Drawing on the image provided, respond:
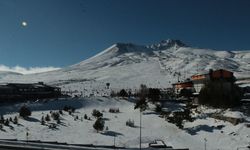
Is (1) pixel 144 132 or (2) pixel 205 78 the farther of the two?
Answer: (2) pixel 205 78

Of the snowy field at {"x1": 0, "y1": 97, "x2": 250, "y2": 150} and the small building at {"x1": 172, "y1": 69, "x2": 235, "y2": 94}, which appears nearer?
the snowy field at {"x1": 0, "y1": 97, "x2": 250, "y2": 150}

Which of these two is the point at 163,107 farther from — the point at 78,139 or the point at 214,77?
the point at 78,139

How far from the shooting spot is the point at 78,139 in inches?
1746

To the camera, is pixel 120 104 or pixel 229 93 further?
pixel 120 104

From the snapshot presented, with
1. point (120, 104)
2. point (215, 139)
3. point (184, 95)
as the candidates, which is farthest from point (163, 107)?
point (215, 139)

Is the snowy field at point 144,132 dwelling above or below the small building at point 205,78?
below

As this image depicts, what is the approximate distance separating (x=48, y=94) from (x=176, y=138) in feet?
233

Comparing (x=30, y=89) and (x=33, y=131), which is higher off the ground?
(x=30, y=89)

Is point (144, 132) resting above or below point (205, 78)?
below

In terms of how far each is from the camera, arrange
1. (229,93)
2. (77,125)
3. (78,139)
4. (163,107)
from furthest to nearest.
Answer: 1. (163,107)
2. (229,93)
3. (77,125)
4. (78,139)

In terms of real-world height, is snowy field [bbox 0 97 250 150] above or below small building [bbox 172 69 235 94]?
below

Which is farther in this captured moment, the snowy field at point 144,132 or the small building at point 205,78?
the small building at point 205,78

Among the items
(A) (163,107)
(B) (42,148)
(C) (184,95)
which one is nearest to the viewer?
(B) (42,148)

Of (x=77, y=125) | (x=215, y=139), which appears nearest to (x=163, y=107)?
(x=77, y=125)
